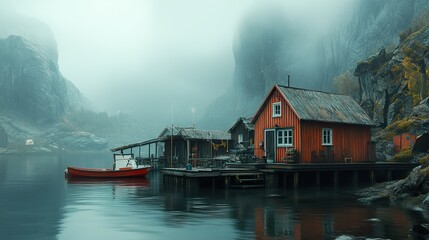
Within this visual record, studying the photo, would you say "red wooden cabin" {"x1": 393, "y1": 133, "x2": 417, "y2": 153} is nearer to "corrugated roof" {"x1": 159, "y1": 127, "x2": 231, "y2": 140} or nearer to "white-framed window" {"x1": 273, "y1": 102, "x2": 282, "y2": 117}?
"white-framed window" {"x1": 273, "y1": 102, "x2": 282, "y2": 117}

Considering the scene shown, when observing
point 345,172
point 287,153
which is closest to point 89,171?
point 287,153

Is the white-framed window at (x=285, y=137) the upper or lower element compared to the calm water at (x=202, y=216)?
upper

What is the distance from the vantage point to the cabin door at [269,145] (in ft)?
132

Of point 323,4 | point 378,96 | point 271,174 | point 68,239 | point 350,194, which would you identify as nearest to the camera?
point 68,239

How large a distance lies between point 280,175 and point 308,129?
15.5 feet

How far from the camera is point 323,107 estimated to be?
41438mm

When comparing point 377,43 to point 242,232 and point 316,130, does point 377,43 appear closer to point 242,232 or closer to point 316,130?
point 316,130

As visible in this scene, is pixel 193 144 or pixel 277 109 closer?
pixel 277 109

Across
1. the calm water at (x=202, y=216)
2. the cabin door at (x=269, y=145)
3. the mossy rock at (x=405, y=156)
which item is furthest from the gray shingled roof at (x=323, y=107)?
the calm water at (x=202, y=216)

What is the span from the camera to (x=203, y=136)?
64188 millimetres

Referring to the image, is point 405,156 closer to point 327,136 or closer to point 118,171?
point 327,136

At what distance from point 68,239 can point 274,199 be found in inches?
596

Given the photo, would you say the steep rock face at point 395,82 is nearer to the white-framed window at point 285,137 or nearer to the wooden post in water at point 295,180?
the white-framed window at point 285,137

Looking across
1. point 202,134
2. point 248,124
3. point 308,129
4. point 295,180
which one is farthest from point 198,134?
point 295,180
